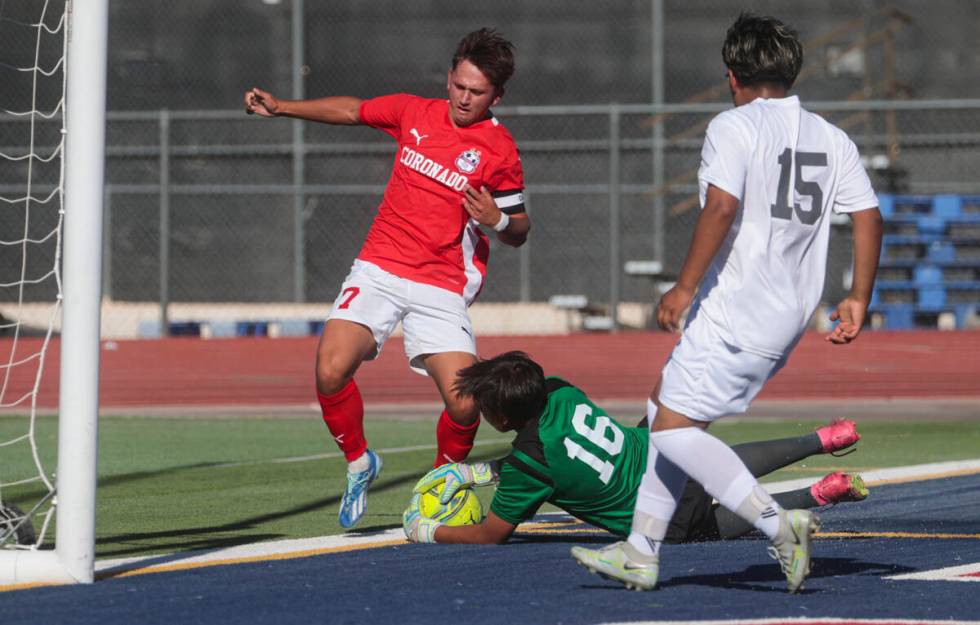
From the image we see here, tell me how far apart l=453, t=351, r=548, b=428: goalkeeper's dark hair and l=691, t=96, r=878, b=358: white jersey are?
0.91 meters

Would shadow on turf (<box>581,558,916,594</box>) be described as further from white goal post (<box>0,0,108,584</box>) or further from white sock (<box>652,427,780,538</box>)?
white goal post (<box>0,0,108,584</box>)

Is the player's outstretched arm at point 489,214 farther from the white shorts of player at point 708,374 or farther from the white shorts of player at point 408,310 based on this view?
the white shorts of player at point 708,374

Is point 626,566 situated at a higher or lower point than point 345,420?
A: lower

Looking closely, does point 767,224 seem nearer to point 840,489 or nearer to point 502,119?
point 840,489

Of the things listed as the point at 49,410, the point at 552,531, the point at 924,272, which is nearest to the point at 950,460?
the point at 552,531

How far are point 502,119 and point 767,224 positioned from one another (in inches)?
657

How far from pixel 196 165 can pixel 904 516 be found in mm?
17672

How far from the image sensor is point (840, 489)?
5.43 meters

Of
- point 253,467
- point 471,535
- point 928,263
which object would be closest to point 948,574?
point 471,535

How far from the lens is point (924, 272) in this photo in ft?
65.3

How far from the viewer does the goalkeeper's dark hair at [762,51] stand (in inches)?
182

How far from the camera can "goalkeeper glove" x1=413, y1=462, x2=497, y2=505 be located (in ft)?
19.5

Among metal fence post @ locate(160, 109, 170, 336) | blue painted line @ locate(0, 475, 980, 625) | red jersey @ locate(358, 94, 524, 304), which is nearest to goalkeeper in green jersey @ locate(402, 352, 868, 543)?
blue painted line @ locate(0, 475, 980, 625)

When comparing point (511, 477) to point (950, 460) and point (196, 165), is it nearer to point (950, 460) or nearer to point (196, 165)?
point (950, 460)
